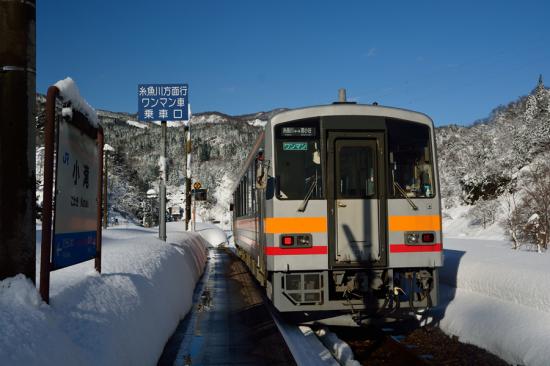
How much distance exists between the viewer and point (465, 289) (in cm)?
748

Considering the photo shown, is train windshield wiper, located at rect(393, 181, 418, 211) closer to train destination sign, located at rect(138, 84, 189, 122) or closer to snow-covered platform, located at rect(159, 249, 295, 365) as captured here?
snow-covered platform, located at rect(159, 249, 295, 365)

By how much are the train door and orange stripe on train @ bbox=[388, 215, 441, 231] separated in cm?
17

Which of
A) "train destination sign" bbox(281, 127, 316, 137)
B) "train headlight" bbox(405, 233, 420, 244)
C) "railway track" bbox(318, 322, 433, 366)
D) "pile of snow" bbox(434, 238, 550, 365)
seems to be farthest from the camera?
"train destination sign" bbox(281, 127, 316, 137)

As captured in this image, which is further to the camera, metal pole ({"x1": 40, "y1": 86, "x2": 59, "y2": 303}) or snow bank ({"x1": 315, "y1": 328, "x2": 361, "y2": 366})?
snow bank ({"x1": 315, "y1": 328, "x2": 361, "y2": 366})

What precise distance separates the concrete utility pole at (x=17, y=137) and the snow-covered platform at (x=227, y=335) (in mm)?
2605

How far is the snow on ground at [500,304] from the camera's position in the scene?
17.4 ft

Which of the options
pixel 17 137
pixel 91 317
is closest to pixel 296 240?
pixel 91 317

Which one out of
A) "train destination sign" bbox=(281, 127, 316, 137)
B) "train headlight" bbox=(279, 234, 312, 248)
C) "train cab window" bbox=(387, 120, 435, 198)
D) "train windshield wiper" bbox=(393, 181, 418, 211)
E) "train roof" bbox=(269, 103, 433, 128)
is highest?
"train roof" bbox=(269, 103, 433, 128)

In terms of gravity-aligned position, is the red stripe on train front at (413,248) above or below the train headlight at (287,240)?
below

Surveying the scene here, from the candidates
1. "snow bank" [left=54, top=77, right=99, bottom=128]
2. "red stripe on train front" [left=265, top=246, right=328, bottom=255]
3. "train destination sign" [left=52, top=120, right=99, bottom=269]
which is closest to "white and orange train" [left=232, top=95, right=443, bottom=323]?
"red stripe on train front" [left=265, top=246, right=328, bottom=255]

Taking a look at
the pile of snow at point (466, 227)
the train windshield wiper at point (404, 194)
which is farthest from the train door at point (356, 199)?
the pile of snow at point (466, 227)

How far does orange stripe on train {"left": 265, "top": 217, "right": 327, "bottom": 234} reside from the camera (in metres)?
6.93

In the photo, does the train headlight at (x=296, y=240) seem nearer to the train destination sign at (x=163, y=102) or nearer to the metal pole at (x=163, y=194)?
the metal pole at (x=163, y=194)

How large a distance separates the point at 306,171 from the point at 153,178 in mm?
126565
